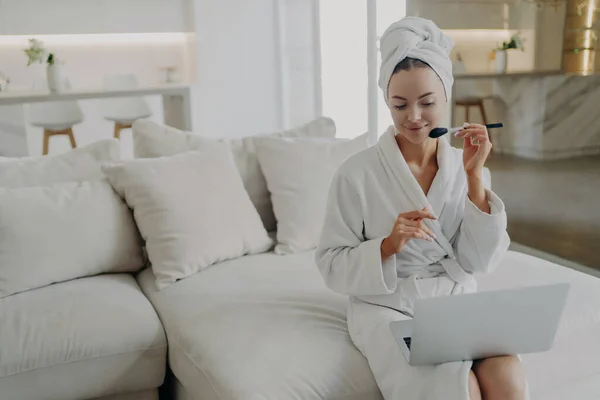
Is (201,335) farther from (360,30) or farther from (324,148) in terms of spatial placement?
(360,30)

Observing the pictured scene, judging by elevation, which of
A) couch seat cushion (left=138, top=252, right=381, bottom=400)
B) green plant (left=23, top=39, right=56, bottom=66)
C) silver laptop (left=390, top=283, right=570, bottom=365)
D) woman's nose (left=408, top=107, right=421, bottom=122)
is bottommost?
couch seat cushion (left=138, top=252, right=381, bottom=400)

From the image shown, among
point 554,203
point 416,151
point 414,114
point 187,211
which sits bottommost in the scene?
point 554,203

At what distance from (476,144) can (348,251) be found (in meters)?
0.39

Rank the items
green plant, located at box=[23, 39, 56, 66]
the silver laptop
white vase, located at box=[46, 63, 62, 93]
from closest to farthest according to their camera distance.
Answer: the silver laptop < white vase, located at box=[46, 63, 62, 93] < green plant, located at box=[23, 39, 56, 66]

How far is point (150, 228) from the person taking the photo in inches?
77.0

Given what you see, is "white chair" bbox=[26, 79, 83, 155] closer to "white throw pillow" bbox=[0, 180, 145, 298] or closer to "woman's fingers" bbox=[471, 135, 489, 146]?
"white throw pillow" bbox=[0, 180, 145, 298]

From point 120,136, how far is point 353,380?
4.89 m

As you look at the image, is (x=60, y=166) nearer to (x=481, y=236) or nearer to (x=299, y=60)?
(x=481, y=236)

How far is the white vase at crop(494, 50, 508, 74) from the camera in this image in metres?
3.73

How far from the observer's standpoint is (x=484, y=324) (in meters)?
1.16

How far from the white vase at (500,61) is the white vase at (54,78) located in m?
3.31

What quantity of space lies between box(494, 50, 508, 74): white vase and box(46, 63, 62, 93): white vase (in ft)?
10.9

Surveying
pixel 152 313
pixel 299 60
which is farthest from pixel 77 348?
pixel 299 60

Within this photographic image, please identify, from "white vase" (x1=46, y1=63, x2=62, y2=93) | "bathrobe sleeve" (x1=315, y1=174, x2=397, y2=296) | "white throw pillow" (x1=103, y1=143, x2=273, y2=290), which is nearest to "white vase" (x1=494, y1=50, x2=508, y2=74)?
"white throw pillow" (x1=103, y1=143, x2=273, y2=290)
